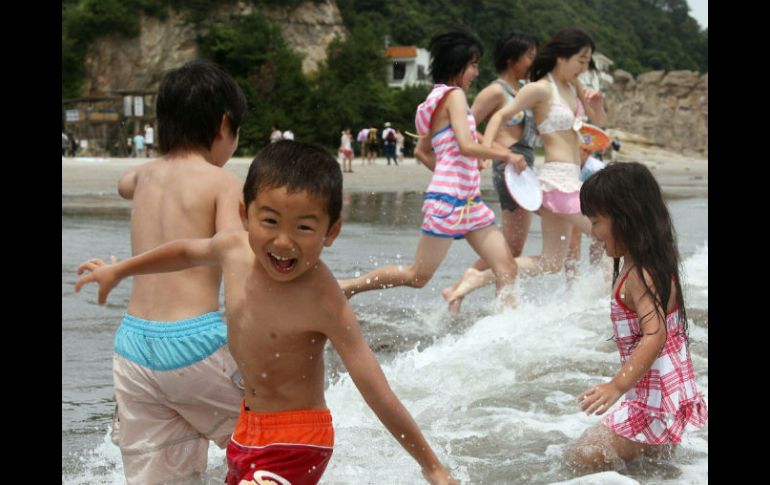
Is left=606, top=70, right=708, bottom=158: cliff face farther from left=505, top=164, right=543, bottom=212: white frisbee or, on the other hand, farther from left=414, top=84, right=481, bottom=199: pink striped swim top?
left=414, top=84, right=481, bottom=199: pink striped swim top

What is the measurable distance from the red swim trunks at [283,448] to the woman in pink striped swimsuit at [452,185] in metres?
3.32

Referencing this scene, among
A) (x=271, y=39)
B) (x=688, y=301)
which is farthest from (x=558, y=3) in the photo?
(x=688, y=301)

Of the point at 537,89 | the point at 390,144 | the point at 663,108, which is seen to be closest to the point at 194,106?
the point at 537,89

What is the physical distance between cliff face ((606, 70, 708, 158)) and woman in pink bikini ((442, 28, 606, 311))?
59720mm

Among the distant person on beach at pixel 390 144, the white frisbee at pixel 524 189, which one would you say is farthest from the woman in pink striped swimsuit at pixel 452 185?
the distant person on beach at pixel 390 144

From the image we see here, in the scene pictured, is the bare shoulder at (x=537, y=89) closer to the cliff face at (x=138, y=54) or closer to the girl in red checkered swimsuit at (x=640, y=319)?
the girl in red checkered swimsuit at (x=640, y=319)

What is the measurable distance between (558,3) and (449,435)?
3504 inches

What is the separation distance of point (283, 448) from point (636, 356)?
1.39 m

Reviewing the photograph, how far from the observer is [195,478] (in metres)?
3.27

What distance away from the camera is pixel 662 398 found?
147 inches

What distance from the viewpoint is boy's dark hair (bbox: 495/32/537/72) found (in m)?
7.31

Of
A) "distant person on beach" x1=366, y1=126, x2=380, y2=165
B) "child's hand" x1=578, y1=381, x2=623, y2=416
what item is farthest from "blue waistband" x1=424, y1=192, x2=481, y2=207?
"distant person on beach" x1=366, y1=126, x2=380, y2=165
